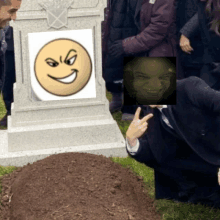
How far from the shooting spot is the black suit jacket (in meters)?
2.84

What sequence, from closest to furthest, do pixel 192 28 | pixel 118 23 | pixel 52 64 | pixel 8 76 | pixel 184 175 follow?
pixel 184 175 → pixel 192 28 → pixel 52 64 → pixel 8 76 → pixel 118 23

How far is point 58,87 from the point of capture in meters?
5.21

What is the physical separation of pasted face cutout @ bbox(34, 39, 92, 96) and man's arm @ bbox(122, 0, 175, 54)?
1272 mm

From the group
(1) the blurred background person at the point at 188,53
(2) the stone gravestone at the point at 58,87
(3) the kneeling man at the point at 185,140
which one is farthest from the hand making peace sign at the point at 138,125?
(2) the stone gravestone at the point at 58,87

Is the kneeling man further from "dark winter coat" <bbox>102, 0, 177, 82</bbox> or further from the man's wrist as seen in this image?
"dark winter coat" <bbox>102, 0, 177, 82</bbox>

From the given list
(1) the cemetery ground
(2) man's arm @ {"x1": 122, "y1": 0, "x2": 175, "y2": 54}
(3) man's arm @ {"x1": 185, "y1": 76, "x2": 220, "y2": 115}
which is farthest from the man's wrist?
(2) man's arm @ {"x1": 122, "y1": 0, "x2": 175, "y2": 54}

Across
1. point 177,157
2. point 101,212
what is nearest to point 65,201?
point 101,212

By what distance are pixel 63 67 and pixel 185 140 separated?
8.35 feet

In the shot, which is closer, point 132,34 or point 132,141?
point 132,141

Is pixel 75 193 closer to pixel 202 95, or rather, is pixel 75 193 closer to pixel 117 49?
pixel 202 95

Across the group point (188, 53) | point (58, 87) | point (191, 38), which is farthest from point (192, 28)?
point (58, 87)

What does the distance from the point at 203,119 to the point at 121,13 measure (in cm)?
423

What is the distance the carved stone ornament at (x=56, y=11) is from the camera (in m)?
4.84

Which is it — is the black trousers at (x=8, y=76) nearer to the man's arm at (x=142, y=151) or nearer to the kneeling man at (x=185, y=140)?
the kneeling man at (x=185, y=140)
